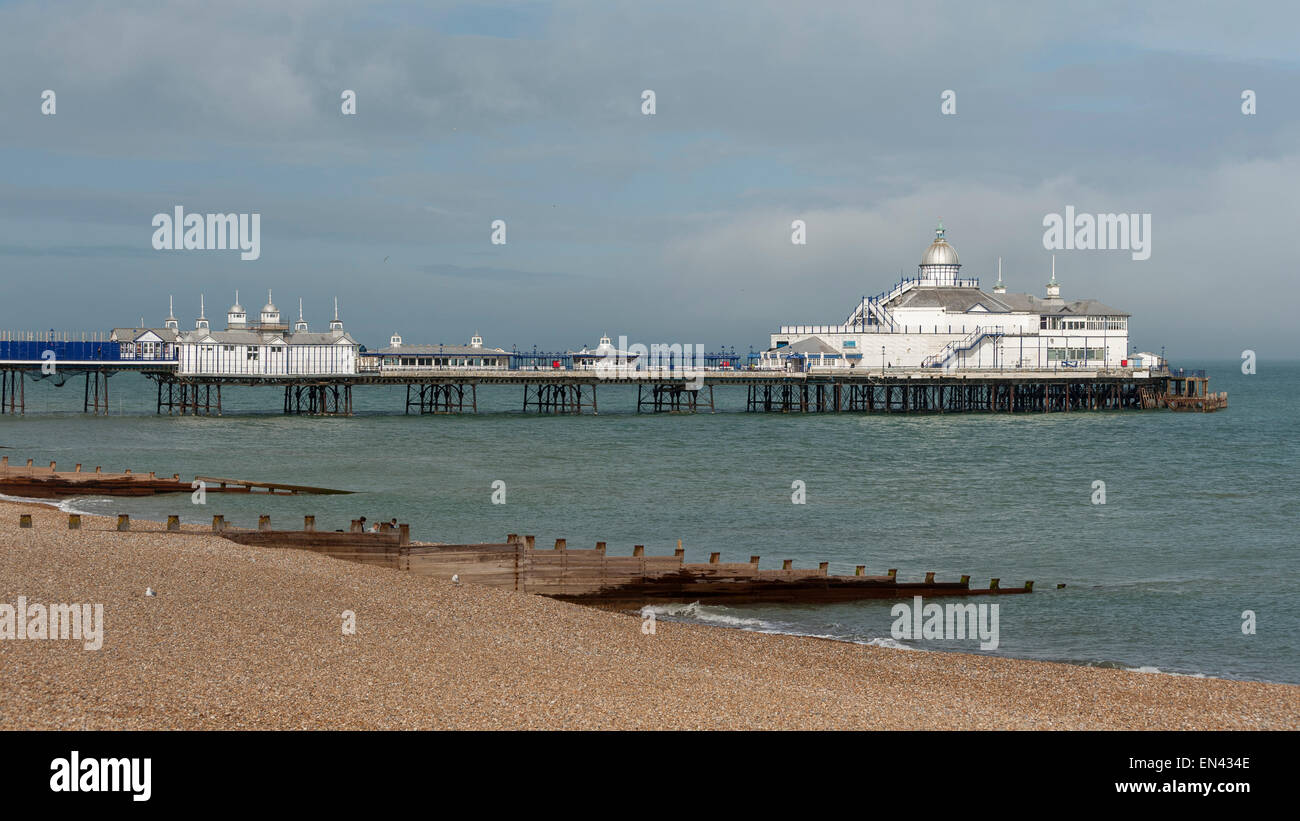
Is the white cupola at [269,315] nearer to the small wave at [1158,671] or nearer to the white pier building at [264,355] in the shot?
the white pier building at [264,355]

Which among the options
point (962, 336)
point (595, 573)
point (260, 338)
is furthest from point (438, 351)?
point (595, 573)

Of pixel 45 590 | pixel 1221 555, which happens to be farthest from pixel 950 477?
pixel 45 590

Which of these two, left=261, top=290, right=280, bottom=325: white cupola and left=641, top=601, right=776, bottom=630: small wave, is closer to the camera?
left=641, top=601, right=776, bottom=630: small wave

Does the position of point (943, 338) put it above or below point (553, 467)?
above

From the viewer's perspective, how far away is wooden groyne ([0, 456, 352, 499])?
34.3m

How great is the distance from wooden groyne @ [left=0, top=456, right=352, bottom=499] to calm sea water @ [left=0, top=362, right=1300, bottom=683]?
1064mm

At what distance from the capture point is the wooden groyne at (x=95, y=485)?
1351 inches

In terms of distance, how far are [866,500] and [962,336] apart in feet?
193

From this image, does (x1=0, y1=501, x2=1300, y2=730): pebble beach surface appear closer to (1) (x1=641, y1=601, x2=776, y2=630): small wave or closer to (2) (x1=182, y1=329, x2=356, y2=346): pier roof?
(1) (x1=641, y1=601, x2=776, y2=630): small wave

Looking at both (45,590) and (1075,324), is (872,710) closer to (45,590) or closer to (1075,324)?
(45,590)

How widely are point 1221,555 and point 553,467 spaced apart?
2580cm

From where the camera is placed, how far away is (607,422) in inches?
2975
